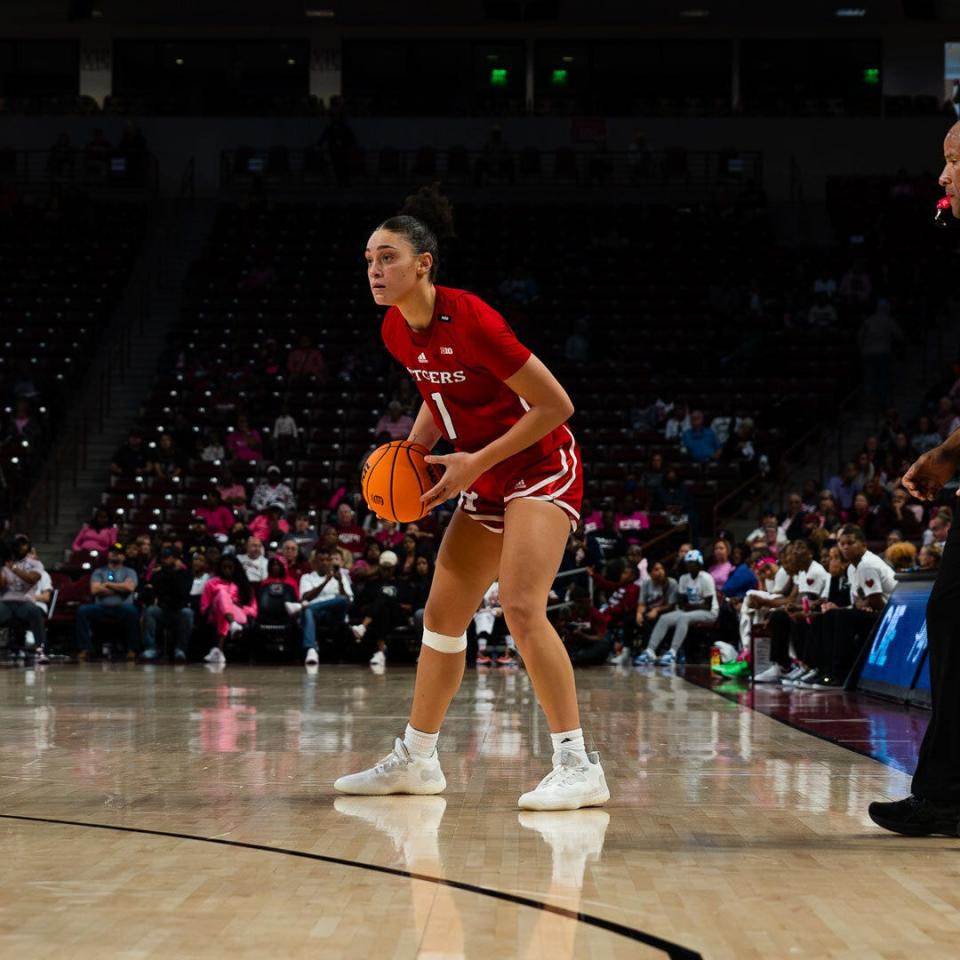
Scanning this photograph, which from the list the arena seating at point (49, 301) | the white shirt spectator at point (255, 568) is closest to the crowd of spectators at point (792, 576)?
the white shirt spectator at point (255, 568)

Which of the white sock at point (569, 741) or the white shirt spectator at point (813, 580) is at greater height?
the white shirt spectator at point (813, 580)

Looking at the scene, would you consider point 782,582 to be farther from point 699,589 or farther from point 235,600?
point 235,600

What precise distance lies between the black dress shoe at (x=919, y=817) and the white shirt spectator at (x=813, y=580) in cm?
816

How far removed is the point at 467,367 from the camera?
441cm

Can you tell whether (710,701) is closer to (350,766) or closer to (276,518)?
(350,766)

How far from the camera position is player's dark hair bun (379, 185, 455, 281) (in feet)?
14.8

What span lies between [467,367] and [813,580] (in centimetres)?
800

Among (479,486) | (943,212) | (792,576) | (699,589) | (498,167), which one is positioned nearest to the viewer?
(943,212)

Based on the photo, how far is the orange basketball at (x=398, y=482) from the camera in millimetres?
4355

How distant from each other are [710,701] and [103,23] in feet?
74.1

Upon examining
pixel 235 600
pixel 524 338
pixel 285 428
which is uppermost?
pixel 524 338

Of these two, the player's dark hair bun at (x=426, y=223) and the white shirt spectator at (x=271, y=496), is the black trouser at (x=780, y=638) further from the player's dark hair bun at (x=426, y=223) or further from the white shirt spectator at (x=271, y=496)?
the player's dark hair bun at (x=426, y=223)

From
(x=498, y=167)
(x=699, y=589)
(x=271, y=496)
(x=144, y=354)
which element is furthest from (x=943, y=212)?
(x=498, y=167)

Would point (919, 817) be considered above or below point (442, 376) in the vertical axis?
below
